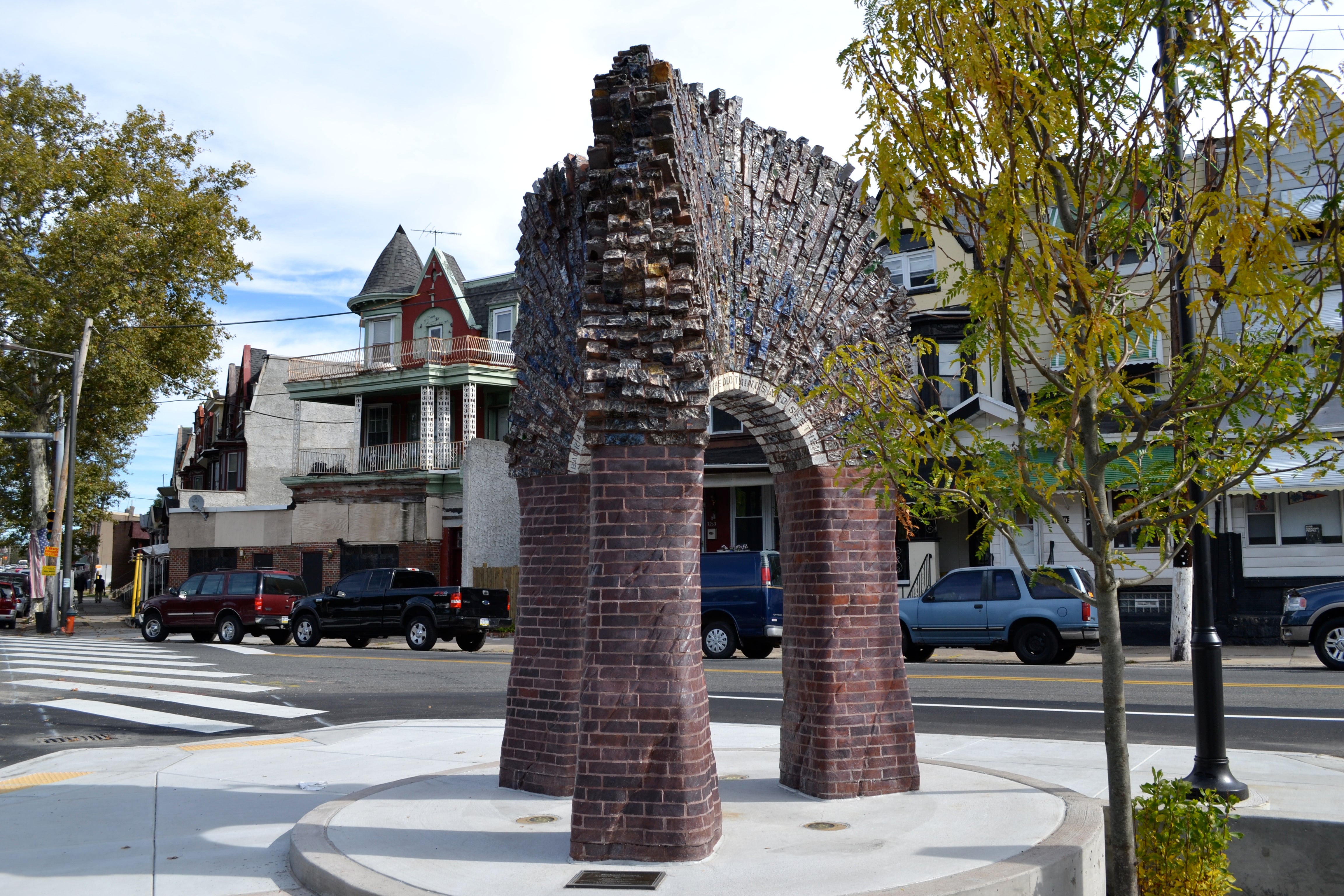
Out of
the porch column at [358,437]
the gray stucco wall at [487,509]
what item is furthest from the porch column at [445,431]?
the porch column at [358,437]

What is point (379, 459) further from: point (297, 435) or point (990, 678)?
point (990, 678)

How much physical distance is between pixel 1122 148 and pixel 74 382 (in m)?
31.0

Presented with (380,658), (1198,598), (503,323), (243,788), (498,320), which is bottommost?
(380,658)

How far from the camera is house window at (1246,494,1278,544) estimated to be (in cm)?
2264

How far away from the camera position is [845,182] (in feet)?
25.6

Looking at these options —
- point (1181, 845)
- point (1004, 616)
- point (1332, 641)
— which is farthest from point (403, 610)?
point (1181, 845)

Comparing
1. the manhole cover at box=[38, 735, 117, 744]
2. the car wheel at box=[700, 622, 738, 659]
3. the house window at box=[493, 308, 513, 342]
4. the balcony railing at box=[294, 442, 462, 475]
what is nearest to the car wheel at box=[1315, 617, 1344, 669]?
the car wheel at box=[700, 622, 738, 659]

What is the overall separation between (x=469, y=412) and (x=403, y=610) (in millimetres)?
11210

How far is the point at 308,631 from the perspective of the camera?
24016 millimetres

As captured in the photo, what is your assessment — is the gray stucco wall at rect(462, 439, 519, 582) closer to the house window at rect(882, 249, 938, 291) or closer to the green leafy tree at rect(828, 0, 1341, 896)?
the house window at rect(882, 249, 938, 291)

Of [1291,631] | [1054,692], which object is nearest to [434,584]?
[1054,692]

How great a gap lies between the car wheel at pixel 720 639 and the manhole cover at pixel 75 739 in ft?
33.8

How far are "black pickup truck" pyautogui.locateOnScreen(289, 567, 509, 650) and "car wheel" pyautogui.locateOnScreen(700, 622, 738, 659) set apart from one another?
5.12m

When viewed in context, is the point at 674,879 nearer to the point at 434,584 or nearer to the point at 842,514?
the point at 842,514
